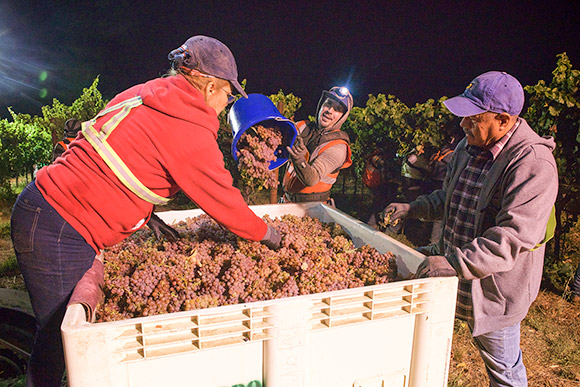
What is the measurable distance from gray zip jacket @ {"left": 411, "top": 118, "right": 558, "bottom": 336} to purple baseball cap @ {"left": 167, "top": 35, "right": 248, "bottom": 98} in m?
1.31

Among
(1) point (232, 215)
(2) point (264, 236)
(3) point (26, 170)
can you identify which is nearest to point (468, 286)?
(2) point (264, 236)

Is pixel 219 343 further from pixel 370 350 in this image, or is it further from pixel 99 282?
pixel 99 282

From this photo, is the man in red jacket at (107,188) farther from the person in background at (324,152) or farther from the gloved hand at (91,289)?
the person in background at (324,152)

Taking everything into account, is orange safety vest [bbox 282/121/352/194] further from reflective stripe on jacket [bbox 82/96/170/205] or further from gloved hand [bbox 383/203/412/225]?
reflective stripe on jacket [bbox 82/96/170/205]

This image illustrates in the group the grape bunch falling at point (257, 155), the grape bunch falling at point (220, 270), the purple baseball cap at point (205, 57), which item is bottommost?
the grape bunch falling at point (220, 270)

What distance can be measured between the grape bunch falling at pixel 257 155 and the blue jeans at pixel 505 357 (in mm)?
1672

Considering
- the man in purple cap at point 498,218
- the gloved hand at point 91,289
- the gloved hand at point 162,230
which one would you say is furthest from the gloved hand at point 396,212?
the gloved hand at point 91,289

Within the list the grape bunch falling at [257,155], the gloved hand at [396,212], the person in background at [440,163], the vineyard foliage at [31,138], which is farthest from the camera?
the vineyard foliage at [31,138]

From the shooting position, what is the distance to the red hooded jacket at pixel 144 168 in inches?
57.7

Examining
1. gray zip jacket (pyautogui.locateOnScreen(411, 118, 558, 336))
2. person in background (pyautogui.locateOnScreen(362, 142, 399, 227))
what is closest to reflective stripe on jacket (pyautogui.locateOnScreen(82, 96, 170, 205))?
gray zip jacket (pyautogui.locateOnScreen(411, 118, 558, 336))

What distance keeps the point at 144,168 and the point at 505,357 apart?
1.96 meters

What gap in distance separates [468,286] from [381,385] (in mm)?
763

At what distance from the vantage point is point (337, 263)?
1821 mm

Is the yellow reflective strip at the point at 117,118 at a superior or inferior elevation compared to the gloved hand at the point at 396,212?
superior
